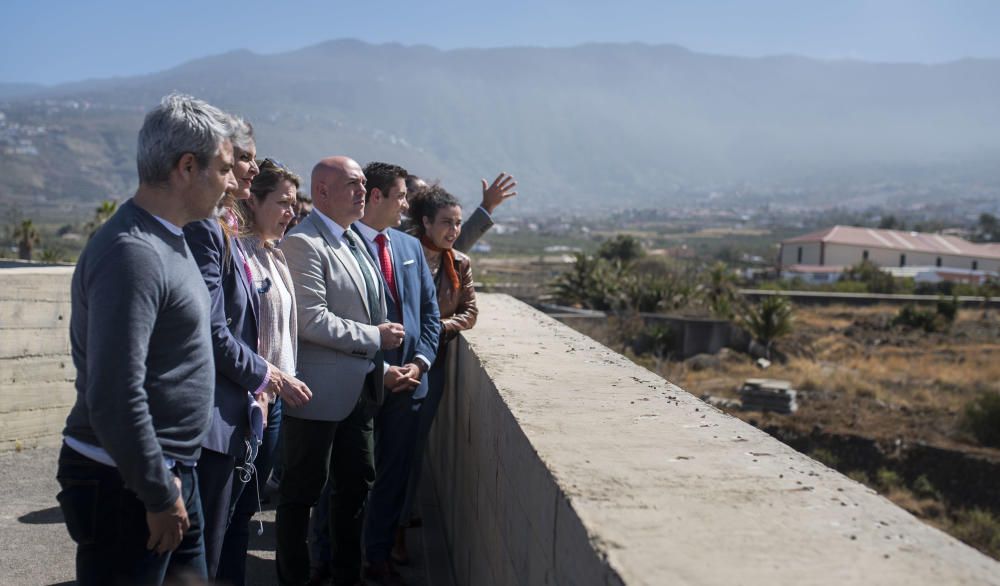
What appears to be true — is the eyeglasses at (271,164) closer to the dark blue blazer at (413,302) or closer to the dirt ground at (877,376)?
the dark blue blazer at (413,302)

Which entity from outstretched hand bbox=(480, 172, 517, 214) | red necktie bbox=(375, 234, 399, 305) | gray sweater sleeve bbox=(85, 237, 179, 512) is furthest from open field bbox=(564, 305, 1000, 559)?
gray sweater sleeve bbox=(85, 237, 179, 512)

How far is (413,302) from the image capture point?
3.78 meters

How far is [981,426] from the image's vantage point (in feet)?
61.9

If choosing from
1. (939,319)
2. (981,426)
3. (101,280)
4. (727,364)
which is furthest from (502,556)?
(939,319)

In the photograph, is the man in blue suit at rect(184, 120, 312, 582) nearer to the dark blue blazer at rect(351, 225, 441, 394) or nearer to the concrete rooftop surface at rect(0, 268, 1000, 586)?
the concrete rooftop surface at rect(0, 268, 1000, 586)

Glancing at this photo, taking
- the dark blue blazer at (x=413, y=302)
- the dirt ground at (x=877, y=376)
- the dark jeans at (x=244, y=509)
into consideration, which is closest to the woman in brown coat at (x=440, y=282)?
the dark blue blazer at (x=413, y=302)

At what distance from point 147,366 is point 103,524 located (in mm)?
365

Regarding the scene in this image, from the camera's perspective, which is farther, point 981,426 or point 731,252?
point 731,252

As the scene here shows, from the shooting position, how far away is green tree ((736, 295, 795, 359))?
91.7 feet

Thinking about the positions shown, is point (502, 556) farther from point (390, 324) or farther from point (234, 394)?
point (390, 324)

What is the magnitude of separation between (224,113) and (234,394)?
0.79 meters

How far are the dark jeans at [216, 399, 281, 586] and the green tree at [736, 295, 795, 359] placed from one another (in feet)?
86.8

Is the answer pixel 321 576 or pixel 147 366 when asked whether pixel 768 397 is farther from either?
pixel 147 366

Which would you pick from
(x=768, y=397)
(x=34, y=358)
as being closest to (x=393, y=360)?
(x=34, y=358)
